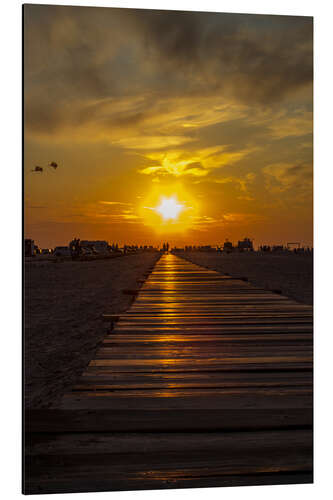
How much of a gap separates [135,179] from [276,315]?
283cm

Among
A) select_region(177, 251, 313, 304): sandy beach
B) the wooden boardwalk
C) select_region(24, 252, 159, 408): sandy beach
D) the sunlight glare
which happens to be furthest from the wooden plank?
select_region(177, 251, 313, 304): sandy beach

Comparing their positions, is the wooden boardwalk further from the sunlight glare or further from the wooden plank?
the sunlight glare

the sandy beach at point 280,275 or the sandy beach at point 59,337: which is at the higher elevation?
the sandy beach at point 280,275

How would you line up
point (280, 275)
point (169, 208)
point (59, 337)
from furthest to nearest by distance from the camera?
1. point (280, 275)
2. point (59, 337)
3. point (169, 208)

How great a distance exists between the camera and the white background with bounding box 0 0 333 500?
3453mm

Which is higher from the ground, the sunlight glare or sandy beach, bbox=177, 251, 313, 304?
the sunlight glare

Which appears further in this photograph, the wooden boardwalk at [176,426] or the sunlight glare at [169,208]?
the sunlight glare at [169,208]

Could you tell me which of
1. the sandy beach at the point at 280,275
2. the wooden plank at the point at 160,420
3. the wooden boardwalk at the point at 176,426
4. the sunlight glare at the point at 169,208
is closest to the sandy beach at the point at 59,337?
the wooden plank at the point at 160,420

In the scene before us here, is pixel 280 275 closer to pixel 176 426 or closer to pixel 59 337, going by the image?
pixel 59 337

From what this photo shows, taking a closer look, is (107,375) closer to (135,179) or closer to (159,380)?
(159,380)
